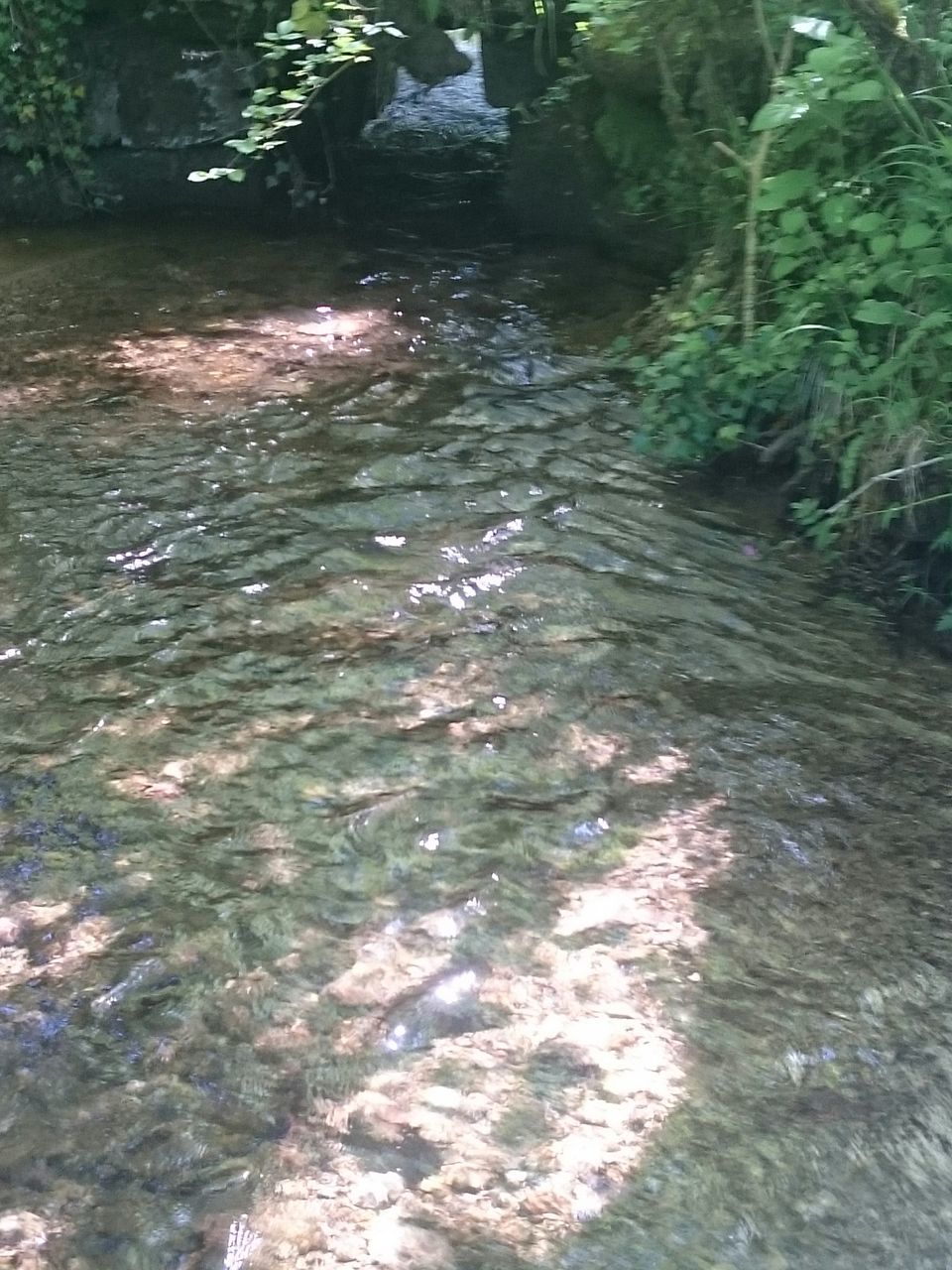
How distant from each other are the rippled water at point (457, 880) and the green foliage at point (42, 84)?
438cm

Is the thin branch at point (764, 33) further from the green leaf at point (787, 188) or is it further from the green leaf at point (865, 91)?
the green leaf at point (865, 91)

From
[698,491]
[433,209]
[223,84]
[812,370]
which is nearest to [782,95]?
[812,370]

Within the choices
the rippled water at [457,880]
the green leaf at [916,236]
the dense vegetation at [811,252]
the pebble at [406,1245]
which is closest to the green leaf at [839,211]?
the dense vegetation at [811,252]

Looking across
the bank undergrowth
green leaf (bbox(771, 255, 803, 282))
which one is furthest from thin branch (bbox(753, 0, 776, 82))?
green leaf (bbox(771, 255, 803, 282))

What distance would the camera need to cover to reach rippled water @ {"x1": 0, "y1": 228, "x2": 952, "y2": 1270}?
1.94 m

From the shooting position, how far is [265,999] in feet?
7.49

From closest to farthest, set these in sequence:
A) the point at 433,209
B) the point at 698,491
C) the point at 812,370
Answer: the point at 812,370, the point at 698,491, the point at 433,209

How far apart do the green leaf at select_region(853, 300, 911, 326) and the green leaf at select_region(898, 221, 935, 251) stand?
168 mm

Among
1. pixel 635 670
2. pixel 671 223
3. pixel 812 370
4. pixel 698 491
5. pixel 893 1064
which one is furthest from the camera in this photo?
pixel 671 223

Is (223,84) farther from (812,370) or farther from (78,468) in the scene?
(812,370)

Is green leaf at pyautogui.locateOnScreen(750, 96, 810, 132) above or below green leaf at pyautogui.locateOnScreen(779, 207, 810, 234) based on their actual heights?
above

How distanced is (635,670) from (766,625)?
0.48 metres

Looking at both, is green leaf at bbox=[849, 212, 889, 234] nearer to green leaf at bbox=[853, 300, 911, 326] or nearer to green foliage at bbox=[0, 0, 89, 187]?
green leaf at bbox=[853, 300, 911, 326]

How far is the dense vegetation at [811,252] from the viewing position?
136 inches
